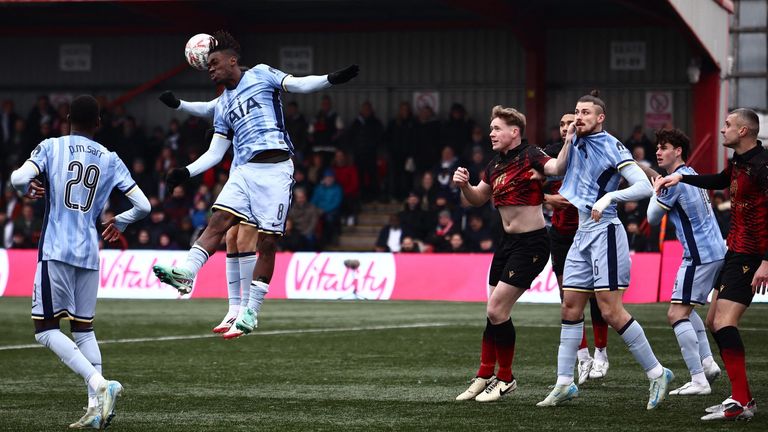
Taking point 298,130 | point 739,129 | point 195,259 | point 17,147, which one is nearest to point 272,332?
point 195,259

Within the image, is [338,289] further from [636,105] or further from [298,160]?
[636,105]

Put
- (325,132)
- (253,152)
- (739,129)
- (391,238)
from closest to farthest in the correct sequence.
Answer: (739,129) < (253,152) < (391,238) < (325,132)

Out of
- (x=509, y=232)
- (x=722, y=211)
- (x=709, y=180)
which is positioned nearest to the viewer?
(x=709, y=180)

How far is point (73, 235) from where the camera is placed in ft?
29.8

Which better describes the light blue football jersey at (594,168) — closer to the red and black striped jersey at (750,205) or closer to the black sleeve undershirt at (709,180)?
the black sleeve undershirt at (709,180)

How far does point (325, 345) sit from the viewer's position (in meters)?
15.4

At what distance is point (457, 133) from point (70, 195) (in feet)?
67.3

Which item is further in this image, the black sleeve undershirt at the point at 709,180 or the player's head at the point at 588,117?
the player's head at the point at 588,117

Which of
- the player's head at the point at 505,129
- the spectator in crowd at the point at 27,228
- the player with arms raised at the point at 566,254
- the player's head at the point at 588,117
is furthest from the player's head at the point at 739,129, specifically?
the spectator in crowd at the point at 27,228

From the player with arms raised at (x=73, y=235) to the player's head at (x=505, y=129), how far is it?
306 centimetres

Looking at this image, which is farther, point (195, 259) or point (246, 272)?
point (246, 272)

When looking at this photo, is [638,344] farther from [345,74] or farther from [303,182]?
[303,182]

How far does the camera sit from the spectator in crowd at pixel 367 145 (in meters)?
30.0

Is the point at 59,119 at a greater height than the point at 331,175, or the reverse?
the point at 59,119
